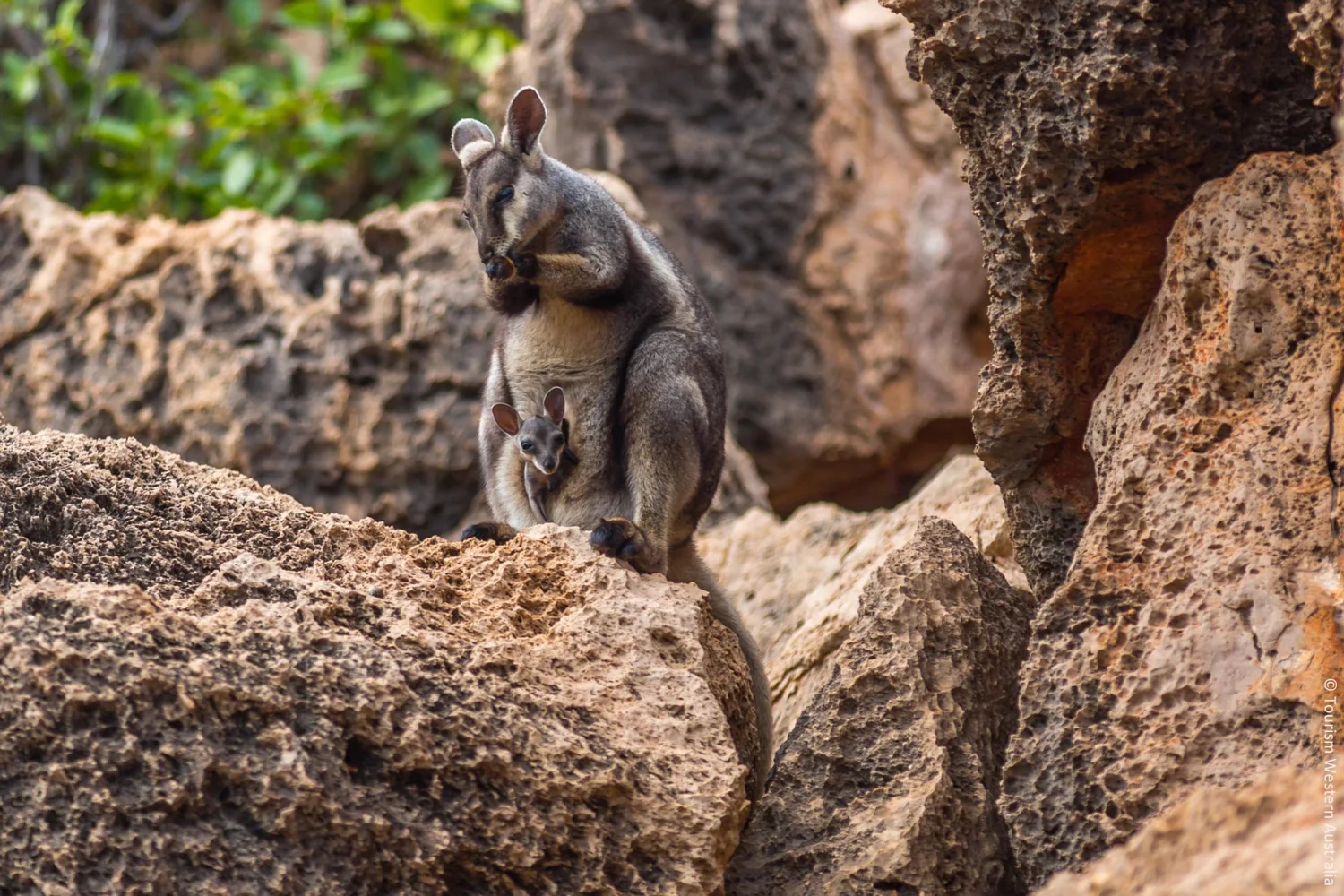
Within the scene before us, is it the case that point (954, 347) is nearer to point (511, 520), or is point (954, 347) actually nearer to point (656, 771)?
point (511, 520)

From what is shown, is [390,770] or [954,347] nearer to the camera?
[390,770]

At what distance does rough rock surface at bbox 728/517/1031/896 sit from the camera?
15.2ft

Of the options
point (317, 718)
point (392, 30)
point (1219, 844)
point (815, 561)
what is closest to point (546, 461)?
point (815, 561)

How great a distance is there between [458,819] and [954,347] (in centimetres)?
868

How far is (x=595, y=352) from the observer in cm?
663

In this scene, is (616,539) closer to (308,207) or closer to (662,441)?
(662,441)

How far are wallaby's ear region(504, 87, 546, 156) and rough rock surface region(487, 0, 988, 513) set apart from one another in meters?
4.34

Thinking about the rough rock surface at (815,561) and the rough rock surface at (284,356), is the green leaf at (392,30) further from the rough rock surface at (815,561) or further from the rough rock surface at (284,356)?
the rough rock surface at (815,561)

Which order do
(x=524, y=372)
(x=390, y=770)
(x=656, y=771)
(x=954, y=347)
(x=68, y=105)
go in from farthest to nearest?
(x=68, y=105), (x=954, y=347), (x=524, y=372), (x=656, y=771), (x=390, y=770)

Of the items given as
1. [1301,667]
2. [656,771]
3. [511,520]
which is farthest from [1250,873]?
[511,520]

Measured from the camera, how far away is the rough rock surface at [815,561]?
664cm

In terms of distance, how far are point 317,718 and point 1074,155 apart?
2.77 metres

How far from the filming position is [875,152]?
12.5 m

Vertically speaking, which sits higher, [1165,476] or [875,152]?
[875,152]
